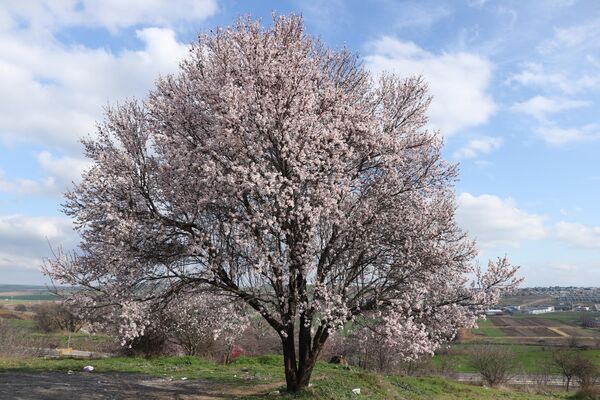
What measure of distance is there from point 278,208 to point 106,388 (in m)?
8.42

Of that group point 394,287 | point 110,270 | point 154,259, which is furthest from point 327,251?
point 110,270

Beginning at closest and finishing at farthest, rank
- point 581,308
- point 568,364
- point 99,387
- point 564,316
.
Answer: point 99,387
point 568,364
point 564,316
point 581,308

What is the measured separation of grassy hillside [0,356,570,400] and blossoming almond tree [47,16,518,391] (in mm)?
1905

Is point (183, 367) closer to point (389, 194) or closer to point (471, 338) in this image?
point (389, 194)

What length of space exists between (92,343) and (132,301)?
2896 centimetres

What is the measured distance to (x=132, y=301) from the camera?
13.7 meters

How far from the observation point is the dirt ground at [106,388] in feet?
49.0

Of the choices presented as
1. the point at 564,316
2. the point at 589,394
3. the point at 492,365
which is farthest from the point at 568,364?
the point at 564,316

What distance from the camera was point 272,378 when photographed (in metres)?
20.5

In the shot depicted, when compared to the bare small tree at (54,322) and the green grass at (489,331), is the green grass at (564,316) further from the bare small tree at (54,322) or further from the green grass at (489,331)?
the bare small tree at (54,322)

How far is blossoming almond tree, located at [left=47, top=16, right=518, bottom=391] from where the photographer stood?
13.7 meters

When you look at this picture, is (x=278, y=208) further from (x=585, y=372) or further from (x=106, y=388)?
(x=585, y=372)

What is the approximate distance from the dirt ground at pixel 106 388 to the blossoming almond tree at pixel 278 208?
291cm

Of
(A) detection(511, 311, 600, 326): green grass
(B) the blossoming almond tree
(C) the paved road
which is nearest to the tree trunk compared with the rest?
(B) the blossoming almond tree
